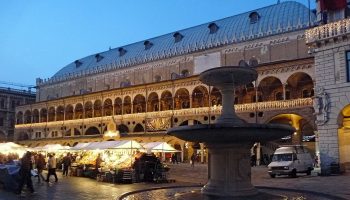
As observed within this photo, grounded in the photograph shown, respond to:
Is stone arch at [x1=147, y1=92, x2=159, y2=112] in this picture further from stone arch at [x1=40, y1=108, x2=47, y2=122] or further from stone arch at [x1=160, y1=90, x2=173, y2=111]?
stone arch at [x1=40, y1=108, x2=47, y2=122]

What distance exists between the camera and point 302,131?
3862cm

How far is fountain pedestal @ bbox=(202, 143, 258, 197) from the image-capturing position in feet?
38.3

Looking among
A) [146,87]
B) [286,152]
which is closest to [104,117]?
[146,87]

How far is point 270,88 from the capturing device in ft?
131

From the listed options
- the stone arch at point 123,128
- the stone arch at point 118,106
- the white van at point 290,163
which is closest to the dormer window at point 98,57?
the stone arch at point 118,106

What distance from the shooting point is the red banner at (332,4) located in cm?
2470

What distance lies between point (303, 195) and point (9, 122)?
227ft

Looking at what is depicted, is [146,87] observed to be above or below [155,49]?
below

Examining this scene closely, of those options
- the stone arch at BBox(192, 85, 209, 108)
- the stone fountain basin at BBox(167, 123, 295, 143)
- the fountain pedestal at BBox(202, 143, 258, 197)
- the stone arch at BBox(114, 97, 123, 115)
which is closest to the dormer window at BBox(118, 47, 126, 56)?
the stone arch at BBox(114, 97, 123, 115)

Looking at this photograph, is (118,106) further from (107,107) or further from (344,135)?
(344,135)

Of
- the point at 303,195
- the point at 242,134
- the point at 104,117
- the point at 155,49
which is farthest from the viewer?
the point at 155,49

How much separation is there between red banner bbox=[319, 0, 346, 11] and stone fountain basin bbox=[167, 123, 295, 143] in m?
15.9

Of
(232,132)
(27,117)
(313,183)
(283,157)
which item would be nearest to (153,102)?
(283,157)

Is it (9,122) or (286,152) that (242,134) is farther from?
(9,122)
